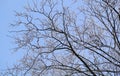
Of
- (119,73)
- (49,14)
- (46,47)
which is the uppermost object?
(49,14)

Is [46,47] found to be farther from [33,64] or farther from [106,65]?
[106,65]

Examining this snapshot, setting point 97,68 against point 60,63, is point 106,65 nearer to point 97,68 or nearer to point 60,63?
point 97,68

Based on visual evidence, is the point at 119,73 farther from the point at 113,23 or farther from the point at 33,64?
the point at 33,64

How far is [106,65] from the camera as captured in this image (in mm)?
14750

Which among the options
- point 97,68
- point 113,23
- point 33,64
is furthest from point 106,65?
point 33,64

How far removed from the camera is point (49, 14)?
47.7ft

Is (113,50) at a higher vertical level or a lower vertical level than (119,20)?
lower

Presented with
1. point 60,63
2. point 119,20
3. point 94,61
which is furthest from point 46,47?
point 119,20

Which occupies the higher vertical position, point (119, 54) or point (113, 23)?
point (113, 23)

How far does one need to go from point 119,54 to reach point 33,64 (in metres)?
3.07

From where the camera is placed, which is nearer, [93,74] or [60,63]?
[93,74]

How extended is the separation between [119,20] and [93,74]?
231cm

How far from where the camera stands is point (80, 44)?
1471 cm

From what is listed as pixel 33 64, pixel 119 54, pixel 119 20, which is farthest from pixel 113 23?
pixel 33 64
